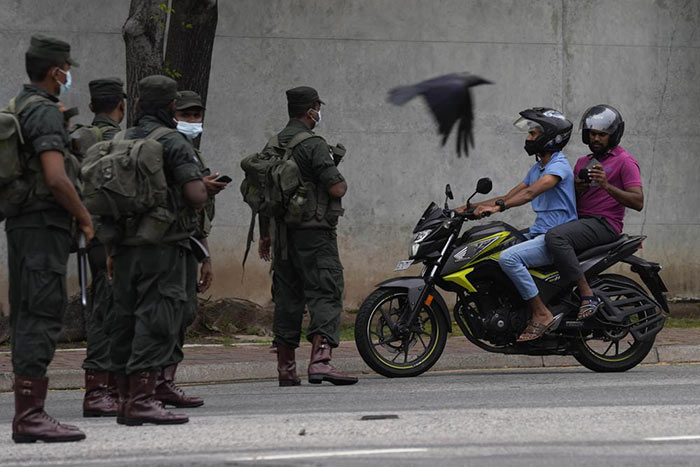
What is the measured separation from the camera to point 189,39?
1287cm

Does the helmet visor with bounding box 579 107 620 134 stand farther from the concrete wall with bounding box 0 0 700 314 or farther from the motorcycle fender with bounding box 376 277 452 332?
Answer: the concrete wall with bounding box 0 0 700 314

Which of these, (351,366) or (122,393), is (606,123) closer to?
(351,366)

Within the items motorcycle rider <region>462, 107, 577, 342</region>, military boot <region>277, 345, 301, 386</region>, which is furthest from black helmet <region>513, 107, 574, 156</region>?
military boot <region>277, 345, 301, 386</region>

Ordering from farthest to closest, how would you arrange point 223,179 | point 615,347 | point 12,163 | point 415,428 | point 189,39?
1. point 189,39
2. point 615,347
3. point 223,179
4. point 415,428
5. point 12,163

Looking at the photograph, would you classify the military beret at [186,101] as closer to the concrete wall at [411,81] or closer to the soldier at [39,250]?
the soldier at [39,250]

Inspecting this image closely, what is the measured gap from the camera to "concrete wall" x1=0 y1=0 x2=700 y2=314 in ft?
48.2

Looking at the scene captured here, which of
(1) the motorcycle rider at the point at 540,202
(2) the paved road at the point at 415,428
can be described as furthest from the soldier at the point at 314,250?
→ (1) the motorcycle rider at the point at 540,202

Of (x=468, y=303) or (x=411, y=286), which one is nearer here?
(x=411, y=286)

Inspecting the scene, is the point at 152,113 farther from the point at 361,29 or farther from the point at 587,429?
the point at 361,29

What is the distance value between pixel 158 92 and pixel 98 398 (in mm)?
1912

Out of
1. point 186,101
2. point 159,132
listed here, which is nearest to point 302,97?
point 186,101

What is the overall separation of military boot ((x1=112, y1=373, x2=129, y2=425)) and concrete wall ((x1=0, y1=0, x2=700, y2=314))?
23.3ft

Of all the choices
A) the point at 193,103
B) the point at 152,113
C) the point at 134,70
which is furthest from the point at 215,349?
the point at 152,113

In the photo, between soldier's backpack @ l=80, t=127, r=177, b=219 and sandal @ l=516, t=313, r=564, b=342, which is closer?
soldier's backpack @ l=80, t=127, r=177, b=219
